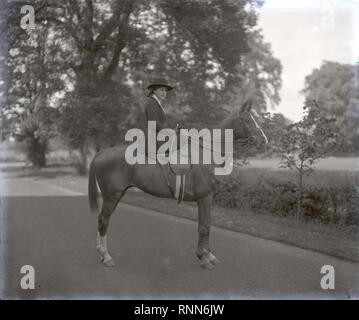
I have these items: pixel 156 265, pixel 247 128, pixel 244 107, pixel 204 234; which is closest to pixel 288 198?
pixel 204 234

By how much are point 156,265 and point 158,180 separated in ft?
4.68

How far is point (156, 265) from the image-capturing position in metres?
6.30

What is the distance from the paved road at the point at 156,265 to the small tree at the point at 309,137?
9.41ft

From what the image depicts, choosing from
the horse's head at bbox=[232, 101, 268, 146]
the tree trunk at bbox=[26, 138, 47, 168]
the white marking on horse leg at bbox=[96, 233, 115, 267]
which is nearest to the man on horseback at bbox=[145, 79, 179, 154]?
the horse's head at bbox=[232, 101, 268, 146]

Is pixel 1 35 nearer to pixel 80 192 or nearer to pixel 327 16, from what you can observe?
pixel 80 192

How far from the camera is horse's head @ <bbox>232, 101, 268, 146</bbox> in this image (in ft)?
20.0

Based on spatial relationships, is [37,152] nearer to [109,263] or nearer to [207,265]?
[109,263]

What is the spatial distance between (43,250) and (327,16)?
23.0ft

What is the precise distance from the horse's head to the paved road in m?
2.07

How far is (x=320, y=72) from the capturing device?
45312 millimetres

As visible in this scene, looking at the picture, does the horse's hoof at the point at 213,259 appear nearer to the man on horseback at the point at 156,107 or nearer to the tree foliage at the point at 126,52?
the man on horseback at the point at 156,107

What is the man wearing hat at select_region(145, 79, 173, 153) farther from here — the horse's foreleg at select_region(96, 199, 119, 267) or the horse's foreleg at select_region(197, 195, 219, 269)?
the horse's foreleg at select_region(96, 199, 119, 267)

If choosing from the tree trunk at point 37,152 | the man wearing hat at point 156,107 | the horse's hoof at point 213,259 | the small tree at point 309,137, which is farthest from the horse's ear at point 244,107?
the tree trunk at point 37,152
